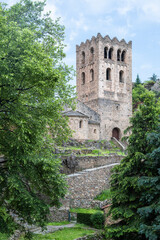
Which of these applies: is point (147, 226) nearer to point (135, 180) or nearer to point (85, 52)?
point (135, 180)

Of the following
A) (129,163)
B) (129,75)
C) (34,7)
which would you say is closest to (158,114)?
(129,163)

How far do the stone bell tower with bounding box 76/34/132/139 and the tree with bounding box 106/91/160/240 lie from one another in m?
27.7

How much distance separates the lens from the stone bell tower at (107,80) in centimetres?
4510

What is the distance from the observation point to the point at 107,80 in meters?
46.0

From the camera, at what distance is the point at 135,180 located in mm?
14648

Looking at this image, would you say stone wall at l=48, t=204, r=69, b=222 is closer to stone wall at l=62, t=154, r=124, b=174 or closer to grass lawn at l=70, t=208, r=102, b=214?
grass lawn at l=70, t=208, r=102, b=214

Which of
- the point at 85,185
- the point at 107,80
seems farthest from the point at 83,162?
the point at 107,80

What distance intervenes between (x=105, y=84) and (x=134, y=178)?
32057 millimetres

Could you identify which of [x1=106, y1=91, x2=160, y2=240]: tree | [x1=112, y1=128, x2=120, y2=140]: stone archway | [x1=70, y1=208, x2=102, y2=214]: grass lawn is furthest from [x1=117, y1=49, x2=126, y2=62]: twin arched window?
[x1=106, y1=91, x2=160, y2=240]: tree

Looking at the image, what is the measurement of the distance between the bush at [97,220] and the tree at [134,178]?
177 inches

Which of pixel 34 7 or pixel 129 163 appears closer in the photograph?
pixel 129 163

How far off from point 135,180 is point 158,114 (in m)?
4.16

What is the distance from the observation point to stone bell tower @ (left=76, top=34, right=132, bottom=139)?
148 feet

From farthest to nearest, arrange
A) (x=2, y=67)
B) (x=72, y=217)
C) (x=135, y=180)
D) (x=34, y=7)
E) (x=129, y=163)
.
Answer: (x=34, y=7) → (x=72, y=217) → (x=129, y=163) → (x=135, y=180) → (x=2, y=67)
